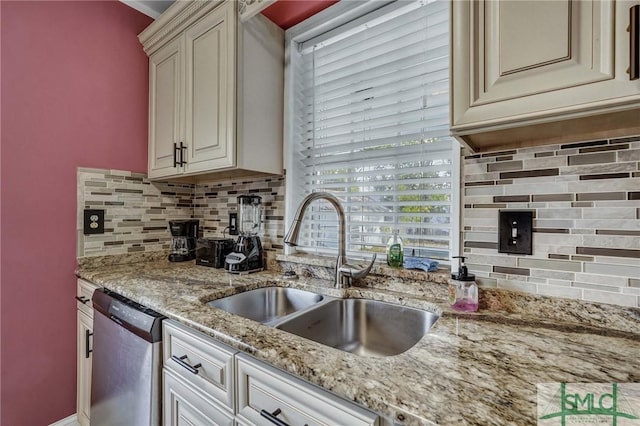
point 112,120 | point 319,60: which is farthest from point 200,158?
point 319,60

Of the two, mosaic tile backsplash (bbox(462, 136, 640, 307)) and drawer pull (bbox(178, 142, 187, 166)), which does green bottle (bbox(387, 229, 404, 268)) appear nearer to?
mosaic tile backsplash (bbox(462, 136, 640, 307))

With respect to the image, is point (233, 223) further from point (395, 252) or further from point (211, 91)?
point (395, 252)

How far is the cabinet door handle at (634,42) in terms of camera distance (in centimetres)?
59

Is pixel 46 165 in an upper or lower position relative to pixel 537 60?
lower

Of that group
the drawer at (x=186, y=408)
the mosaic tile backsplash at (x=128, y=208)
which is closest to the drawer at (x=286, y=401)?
the drawer at (x=186, y=408)

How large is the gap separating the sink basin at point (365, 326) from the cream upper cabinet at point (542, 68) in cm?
67

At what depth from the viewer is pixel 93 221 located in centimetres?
176

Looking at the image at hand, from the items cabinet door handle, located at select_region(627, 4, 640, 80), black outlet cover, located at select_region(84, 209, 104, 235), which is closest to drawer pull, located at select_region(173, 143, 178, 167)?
black outlet cover, located at select_region(84, 209, 104, 235)

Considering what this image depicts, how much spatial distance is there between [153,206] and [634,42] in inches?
91.7

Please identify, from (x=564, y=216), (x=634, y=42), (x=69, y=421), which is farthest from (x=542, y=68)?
(x=69, y=421)

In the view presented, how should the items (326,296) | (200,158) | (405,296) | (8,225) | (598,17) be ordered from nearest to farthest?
1. (598,17)
2. (405,296)
3. (326,296)
4. (8,225)
5. (200,158)

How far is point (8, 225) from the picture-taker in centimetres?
148

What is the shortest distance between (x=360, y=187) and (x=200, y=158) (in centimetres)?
89

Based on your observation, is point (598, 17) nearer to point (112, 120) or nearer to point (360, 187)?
point (360, 187)
